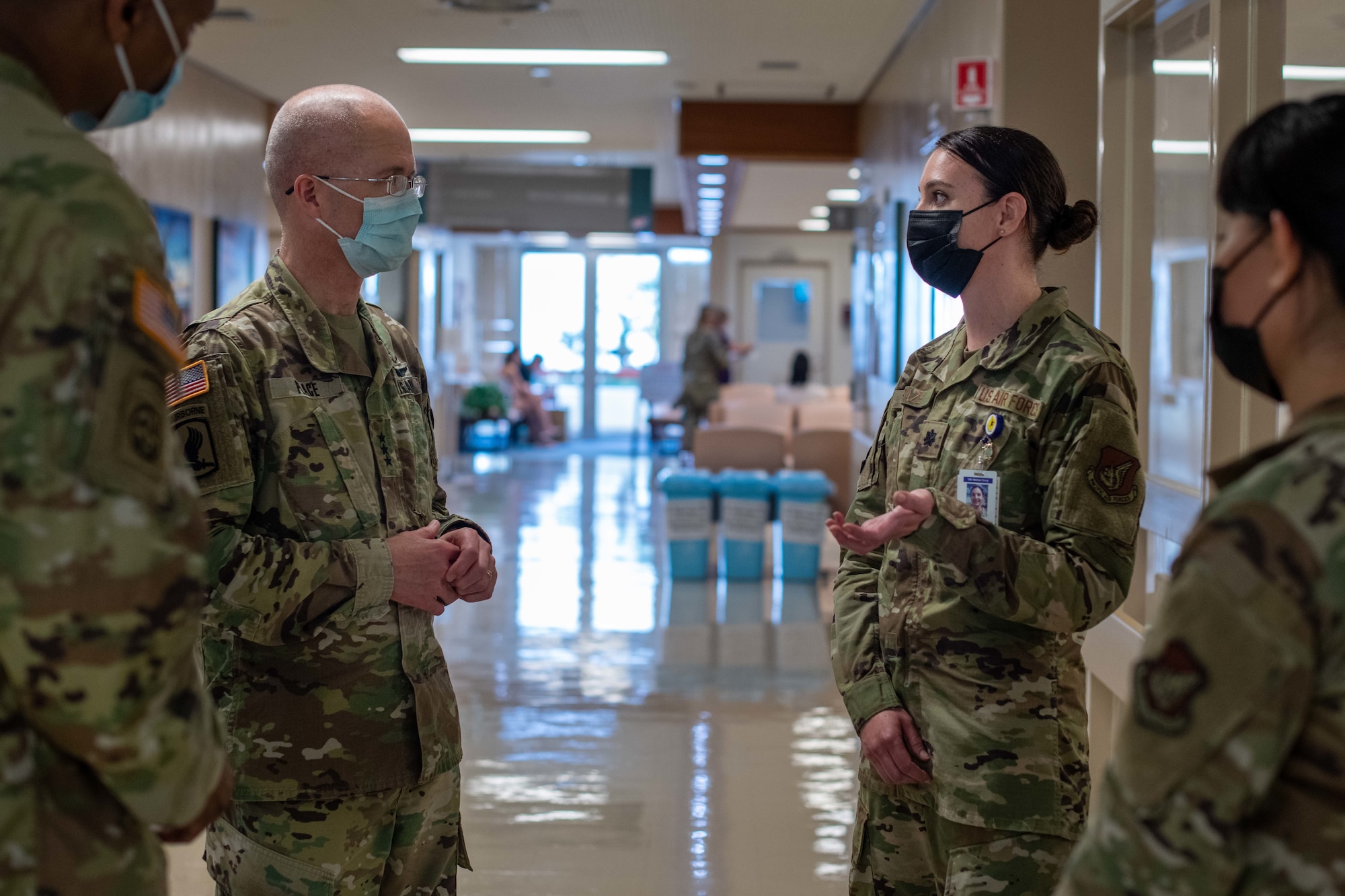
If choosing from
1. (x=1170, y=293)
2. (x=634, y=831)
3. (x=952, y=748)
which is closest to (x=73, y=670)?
(x=952, y=748)

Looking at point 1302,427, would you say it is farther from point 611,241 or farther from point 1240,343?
point 611,241

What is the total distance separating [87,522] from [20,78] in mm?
438

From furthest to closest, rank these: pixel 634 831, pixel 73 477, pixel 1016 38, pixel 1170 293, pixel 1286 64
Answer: pixel 1170 293
pixel 1016 38
pixel 634 831
pixel 1286 64
pixel 73 477

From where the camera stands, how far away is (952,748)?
1856 millimetres

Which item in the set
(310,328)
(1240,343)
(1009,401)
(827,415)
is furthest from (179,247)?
(1240,343)

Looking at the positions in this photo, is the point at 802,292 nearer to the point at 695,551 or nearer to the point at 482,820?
the point at 695,551

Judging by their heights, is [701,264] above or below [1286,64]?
above

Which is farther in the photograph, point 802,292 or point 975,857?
point 802,292

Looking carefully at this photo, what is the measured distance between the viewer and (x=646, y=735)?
15.5 feet

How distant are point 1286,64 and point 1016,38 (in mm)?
2318

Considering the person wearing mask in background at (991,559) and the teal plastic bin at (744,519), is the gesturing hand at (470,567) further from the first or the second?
the teal plastic bin at (744,519)

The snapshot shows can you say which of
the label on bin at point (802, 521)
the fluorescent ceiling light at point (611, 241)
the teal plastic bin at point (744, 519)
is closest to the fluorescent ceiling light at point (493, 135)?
the teal plastic bin at point (744, 519)

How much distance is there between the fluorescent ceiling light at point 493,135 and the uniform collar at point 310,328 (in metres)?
9.21

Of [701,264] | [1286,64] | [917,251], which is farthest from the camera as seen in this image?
[701,264]
